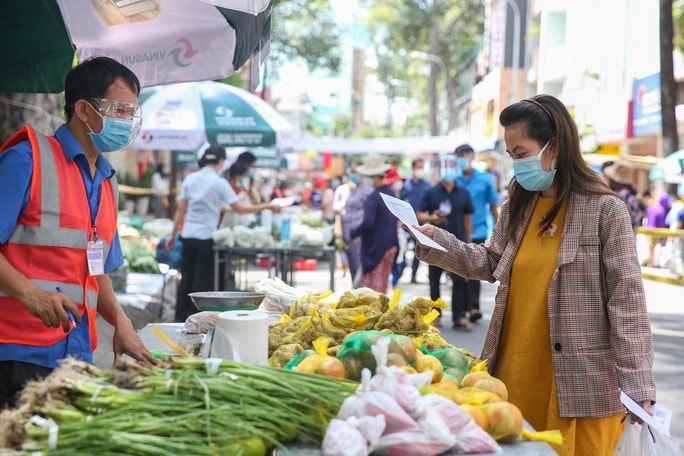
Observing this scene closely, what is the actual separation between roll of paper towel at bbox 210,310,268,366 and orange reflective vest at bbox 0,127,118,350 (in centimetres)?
74

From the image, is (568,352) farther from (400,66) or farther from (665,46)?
(400,66)

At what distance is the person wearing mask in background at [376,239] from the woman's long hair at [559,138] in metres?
6.38

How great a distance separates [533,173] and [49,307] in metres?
2.06

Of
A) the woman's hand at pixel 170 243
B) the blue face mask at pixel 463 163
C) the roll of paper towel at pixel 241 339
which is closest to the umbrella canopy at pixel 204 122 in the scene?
the woman's hand at pixel 170 243

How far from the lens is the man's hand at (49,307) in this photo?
8.98ft

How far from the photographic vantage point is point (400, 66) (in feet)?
256

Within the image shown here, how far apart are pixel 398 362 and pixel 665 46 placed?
58.8ft

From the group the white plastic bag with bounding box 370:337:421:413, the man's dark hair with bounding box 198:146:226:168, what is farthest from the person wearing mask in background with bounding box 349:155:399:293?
the white plastic bag with bounding box 370:337:421:413

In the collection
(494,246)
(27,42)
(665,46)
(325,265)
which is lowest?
(325,265)

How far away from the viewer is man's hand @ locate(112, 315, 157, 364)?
10.5ft

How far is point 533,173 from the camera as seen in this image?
3.45 meters

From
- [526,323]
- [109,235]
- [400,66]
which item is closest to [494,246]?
[526,323]

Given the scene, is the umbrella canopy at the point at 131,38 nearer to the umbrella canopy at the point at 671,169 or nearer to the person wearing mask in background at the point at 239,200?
the person wearing mask in background at the point at 239,200

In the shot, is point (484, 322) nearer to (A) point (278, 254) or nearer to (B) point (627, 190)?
(A) point (278, 254)
